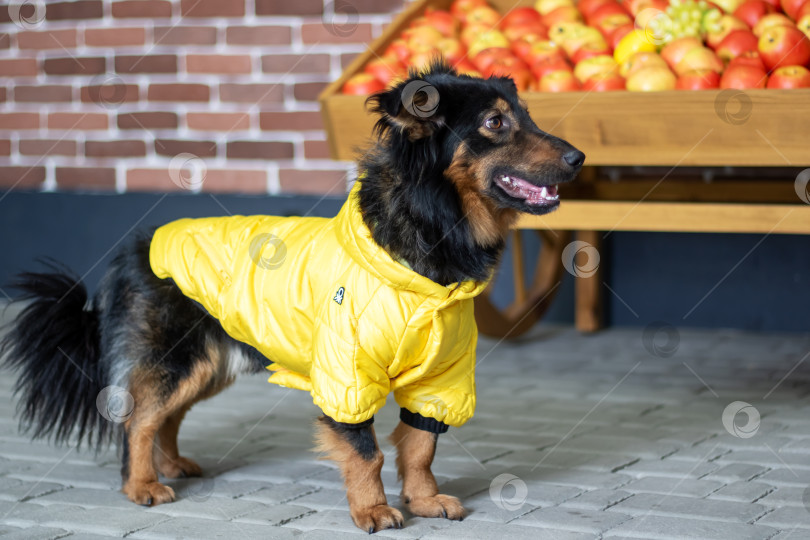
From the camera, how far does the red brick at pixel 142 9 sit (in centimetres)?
496

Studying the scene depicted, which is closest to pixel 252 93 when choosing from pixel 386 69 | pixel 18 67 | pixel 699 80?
pixel 18 67

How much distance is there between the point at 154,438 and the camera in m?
2.57

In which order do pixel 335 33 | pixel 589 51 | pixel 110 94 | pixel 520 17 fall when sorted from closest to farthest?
1. pixel 589 51
2. pixel 520 17
3. pixel 335 33
4. pixel 110 94

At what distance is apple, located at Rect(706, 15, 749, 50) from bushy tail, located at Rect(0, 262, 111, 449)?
2.30 m

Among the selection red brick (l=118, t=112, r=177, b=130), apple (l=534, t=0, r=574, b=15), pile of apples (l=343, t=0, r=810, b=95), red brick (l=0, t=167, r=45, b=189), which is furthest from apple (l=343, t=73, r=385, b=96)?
red brick (l=0, t=167, r=45, b=189)

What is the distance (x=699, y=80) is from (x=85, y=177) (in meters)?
3.56

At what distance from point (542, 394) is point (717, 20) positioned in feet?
5.04

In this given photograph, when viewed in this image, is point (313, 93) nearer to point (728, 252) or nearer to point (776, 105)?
point (728, 252)

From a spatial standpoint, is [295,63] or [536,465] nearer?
[536,465]

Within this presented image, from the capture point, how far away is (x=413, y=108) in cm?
212

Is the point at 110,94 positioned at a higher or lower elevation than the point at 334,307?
lower

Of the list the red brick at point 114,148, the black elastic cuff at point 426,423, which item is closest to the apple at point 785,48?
the black elastic cuff at point 426,423

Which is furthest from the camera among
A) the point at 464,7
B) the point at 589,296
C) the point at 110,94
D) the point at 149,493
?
the point at 110,94

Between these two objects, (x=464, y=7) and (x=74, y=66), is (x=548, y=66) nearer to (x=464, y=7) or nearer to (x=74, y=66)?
(x=464, y=7)
